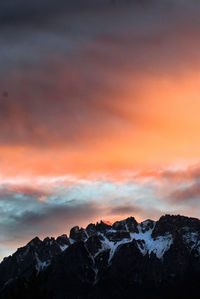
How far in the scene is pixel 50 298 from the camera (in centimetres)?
10438

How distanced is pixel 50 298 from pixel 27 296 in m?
5.03

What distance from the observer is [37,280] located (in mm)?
103812

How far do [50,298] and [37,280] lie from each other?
4.59 metres

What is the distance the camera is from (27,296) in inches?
4016

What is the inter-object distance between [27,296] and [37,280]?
3.69 meters
